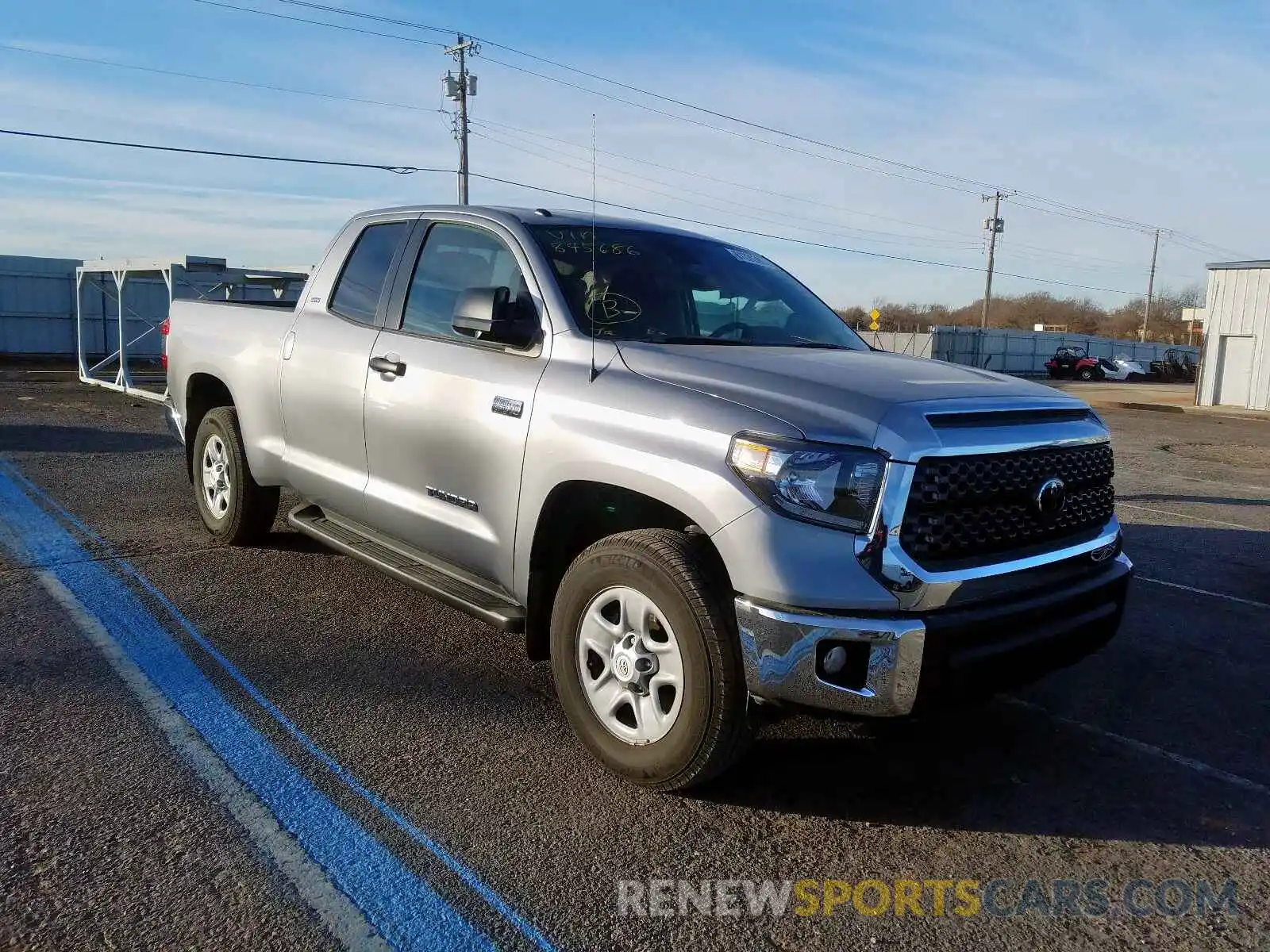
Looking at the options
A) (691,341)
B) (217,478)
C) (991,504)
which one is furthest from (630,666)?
(217,478)

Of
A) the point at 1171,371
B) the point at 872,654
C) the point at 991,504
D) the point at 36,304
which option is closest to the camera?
the point at 872,654

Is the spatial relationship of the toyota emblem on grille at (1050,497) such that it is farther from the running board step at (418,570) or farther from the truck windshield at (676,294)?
the running board step at (418,570)

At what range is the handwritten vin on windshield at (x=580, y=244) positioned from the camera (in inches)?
163

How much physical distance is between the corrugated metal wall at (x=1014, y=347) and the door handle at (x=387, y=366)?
43.8m

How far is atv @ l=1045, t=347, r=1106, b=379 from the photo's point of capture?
47.6 metres

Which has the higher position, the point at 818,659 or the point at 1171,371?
the point at 1171,371

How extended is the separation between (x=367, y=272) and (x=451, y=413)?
134 centimetres

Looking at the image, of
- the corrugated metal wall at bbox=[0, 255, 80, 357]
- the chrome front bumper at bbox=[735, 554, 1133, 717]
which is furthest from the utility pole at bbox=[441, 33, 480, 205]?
the chrome front bumper at bbox=[735, 554, 1133, 717]

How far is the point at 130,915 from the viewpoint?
8.30 feet

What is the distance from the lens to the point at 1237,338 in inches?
1123

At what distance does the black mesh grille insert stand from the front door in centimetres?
144

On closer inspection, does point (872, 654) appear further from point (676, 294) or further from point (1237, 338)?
point (1237, 338)

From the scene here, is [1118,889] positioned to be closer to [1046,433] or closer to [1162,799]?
[1162,799]

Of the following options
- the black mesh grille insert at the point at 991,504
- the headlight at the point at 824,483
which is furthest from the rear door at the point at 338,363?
the black mesh grille insert at the point at 991,504
